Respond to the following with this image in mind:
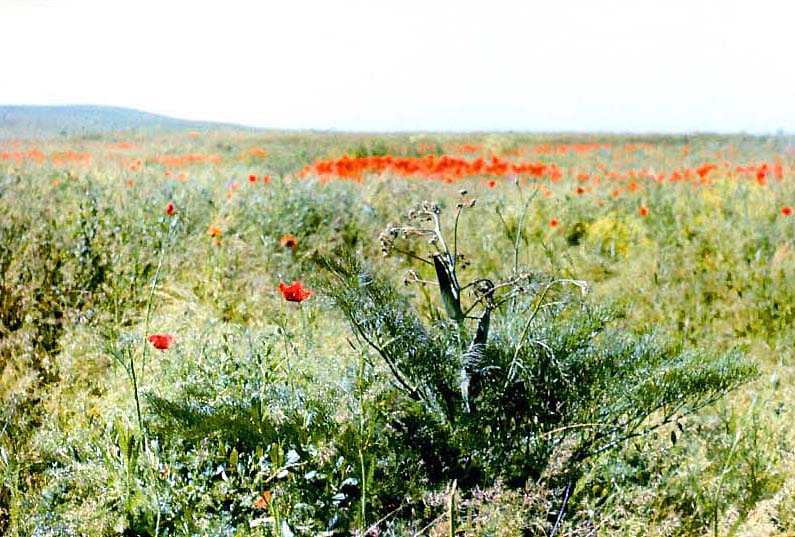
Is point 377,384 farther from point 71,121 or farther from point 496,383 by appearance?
point 71,121

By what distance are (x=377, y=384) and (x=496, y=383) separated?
29cm

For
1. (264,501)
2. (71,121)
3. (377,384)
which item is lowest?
(264,501)

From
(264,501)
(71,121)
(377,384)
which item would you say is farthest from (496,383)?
(71,121)

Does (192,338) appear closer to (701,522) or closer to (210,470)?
Result: (210,470)

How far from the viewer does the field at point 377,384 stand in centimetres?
181

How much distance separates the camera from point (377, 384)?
189cm

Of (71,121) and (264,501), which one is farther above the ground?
(71,121)

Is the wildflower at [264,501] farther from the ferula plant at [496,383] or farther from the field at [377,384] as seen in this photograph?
the ferula plant at [496,383]

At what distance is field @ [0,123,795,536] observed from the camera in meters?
1.81

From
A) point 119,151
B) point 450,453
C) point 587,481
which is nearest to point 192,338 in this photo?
point 450,453

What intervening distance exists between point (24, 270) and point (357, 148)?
6315 mm

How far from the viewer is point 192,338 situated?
8.92 ft

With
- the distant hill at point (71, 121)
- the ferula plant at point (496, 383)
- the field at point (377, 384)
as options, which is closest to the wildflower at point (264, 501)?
the field at point (377, 384)

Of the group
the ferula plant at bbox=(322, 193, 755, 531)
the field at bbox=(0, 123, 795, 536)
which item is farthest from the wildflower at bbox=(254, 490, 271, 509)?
the ferula plant at bbox=(322, 193, 755, 531)
